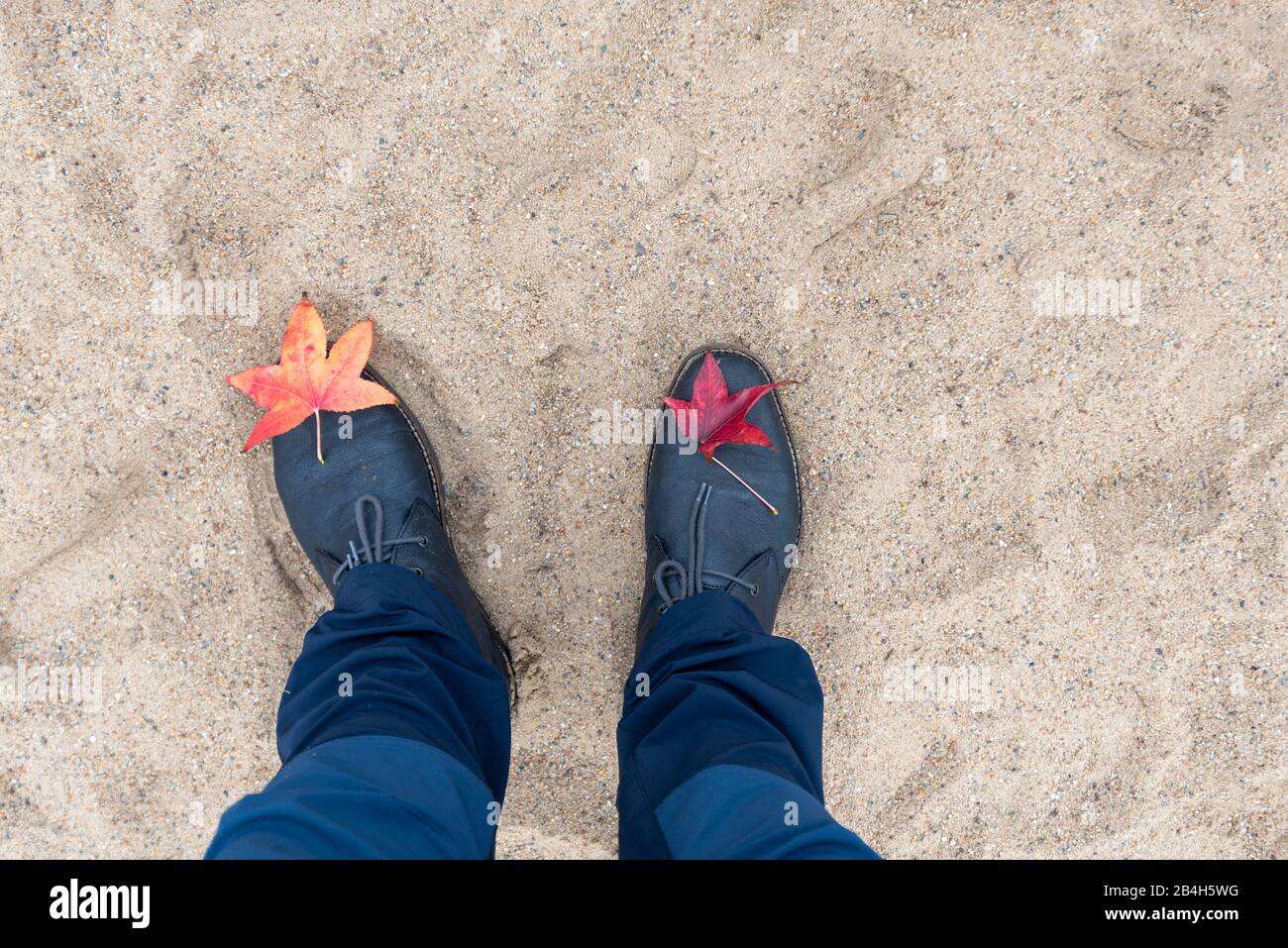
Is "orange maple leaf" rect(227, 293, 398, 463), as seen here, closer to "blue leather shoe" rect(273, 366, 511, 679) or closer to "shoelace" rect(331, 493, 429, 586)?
"blue leather shoe" rect(273, 366, 511, 679)

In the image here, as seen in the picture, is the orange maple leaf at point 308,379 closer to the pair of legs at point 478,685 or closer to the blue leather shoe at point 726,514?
the pair of legs at point 478,685

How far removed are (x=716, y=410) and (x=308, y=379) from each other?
2.50 feet

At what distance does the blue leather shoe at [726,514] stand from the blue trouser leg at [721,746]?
84 mm

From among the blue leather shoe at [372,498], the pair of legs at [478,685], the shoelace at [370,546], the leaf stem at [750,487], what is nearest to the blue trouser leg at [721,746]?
the pair of legs at [478,685]

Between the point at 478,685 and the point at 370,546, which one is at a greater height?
the point at 370,546

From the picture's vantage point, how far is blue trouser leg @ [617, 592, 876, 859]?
91cm

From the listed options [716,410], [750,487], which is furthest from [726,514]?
[716,410]

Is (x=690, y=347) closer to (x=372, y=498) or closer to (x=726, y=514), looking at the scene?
(x=726, y=514)

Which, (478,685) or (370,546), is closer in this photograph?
(478,685)

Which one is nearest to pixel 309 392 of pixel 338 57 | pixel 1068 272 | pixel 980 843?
pixel 338 57

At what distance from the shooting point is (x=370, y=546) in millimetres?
1386

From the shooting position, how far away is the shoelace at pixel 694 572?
1.39 metres

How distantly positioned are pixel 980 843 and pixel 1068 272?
1.14m

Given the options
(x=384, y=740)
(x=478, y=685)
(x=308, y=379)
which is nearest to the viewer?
(x=384, y=740)
